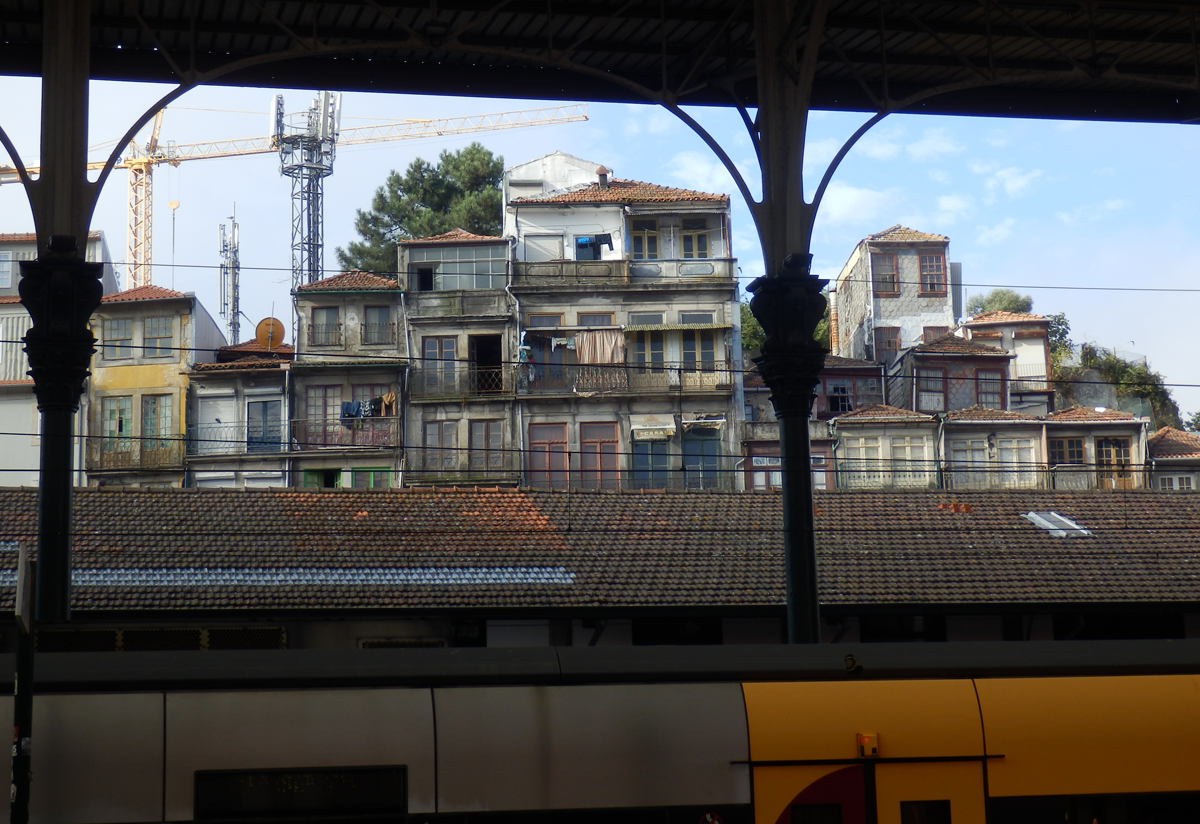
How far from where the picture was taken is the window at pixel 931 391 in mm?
49844

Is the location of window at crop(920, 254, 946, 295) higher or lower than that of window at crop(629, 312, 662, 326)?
higher

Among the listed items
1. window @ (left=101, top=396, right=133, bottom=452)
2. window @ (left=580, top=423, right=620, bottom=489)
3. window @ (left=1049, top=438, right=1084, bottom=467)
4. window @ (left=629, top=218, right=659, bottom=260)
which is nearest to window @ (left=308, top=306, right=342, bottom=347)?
window @ (left=101, top=396, right=133, bottom=452)

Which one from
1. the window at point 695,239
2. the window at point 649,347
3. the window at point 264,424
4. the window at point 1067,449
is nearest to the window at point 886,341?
the window at point 1067,449

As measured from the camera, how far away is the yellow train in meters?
8.35

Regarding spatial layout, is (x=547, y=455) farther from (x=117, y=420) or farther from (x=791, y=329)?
(x=791, y=329)

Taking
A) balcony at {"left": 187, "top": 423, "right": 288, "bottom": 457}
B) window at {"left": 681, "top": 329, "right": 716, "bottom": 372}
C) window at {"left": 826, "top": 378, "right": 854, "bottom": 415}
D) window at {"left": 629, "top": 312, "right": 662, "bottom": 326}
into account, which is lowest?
balcony at {"left": 187, "top": 423, "right": 288, "bottom": 457}

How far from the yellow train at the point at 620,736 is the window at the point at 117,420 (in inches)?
1512

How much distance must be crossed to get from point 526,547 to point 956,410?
31404 mm

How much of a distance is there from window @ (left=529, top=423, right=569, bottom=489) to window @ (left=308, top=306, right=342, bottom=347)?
25.7ft

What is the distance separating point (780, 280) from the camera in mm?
11922

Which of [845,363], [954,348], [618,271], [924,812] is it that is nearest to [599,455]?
[618,271]

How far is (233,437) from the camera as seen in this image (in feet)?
145

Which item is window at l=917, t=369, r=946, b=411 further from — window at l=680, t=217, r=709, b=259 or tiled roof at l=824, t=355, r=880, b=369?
window at l=680, t=217, r=709, b=259

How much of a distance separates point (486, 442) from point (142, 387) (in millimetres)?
12419
